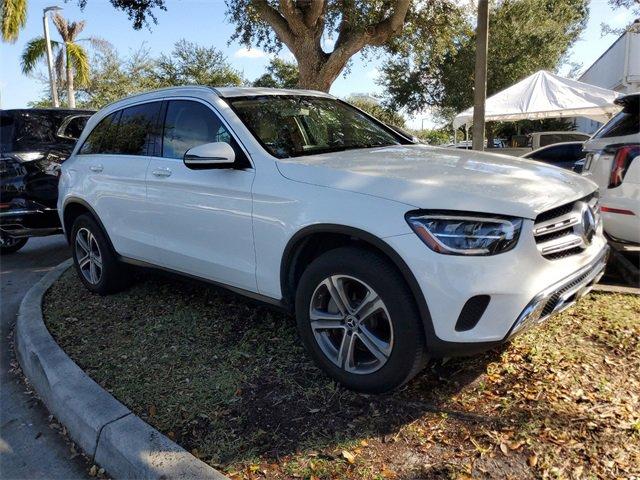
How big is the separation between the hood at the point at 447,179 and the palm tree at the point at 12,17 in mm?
21590

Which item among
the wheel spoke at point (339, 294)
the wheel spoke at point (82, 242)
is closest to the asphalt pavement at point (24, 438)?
the wheel spoke at point (82, 242)

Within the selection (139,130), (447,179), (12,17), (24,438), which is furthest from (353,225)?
(12,17)

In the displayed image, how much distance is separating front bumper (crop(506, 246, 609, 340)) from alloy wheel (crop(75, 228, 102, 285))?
3720mm

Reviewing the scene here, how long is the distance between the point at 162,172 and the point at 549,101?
12139 mm

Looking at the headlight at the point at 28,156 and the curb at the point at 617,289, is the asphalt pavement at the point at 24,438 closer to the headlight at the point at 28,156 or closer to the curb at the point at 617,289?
the headlight at the point at 28,156

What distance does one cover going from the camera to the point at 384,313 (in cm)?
273

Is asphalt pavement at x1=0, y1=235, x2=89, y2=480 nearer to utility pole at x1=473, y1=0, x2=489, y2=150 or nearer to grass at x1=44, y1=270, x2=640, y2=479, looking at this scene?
grass at x1=44, y1=270, x2=640, y2=479

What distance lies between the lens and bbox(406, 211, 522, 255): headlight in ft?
7.93

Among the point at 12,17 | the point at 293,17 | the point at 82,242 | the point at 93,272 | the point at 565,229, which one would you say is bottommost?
the point at 93,272

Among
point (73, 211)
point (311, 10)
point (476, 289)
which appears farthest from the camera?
point (311, 10)

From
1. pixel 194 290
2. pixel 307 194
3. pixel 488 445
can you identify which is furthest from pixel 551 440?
pixel 194 290

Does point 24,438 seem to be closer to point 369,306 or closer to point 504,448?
point 369,306

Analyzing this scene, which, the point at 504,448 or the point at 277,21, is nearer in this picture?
the point at 504,448

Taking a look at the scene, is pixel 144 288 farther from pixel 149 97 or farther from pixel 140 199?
pixel 149 97
